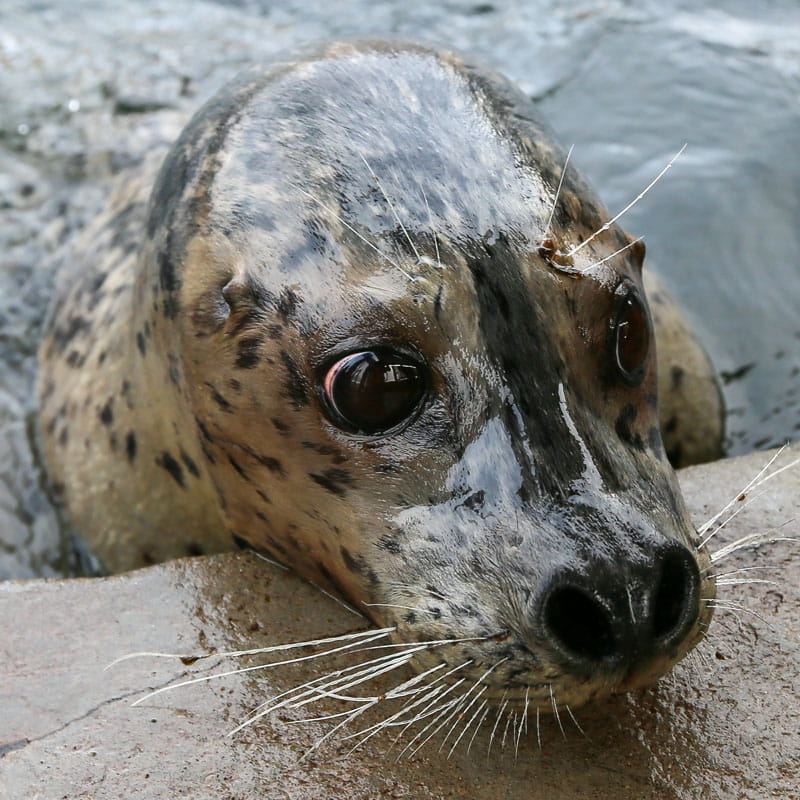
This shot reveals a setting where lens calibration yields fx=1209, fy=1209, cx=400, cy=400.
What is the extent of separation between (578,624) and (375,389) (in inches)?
24.7

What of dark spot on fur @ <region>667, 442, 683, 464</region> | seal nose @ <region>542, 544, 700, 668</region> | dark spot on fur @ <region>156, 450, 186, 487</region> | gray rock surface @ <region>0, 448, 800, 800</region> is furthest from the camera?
dark spot on fur @ <region>667, 442, 683, 464</region>

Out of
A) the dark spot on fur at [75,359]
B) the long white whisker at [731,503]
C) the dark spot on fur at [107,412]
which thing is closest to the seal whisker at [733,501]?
the long white whisker at [731,503]

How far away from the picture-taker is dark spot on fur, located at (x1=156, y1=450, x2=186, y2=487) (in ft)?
10.8

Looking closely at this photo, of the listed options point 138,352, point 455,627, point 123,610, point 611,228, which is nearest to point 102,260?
point 138,352

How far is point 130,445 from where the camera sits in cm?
358

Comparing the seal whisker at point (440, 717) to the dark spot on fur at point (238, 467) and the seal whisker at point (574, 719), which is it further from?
the dark spot on fur at point (238, 467)

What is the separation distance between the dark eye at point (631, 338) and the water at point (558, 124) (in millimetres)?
2046

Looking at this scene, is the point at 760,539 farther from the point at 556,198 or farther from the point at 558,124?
the point at 558,124

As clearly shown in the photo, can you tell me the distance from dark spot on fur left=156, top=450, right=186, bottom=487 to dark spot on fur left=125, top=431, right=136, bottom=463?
183 mm

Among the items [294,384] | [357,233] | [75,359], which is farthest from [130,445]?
[357,233]

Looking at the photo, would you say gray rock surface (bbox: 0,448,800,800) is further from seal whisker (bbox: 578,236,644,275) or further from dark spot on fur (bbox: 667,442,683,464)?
dark spot on fur (bbox: 667,442,683,464)

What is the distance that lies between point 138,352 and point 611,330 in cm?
146

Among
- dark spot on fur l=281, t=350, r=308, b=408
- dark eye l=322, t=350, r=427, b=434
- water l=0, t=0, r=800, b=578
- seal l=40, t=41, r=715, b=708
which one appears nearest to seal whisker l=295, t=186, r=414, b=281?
seal l=40, t=41, r=715, b=708

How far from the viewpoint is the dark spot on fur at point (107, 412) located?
3.70 m
